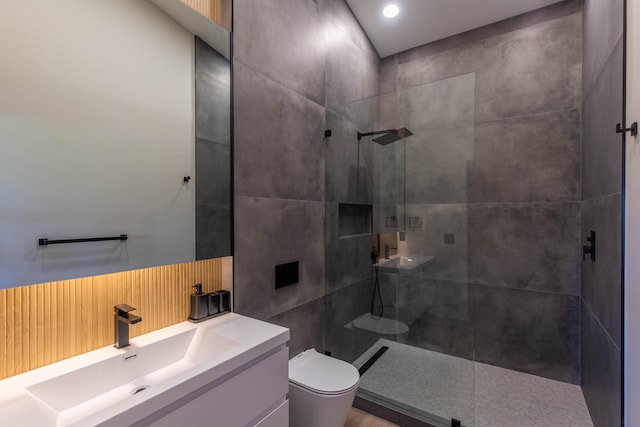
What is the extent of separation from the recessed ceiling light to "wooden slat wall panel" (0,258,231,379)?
2615 mm

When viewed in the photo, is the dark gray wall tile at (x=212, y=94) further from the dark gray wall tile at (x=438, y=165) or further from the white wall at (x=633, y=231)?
the white wall at (x=633, y=231)

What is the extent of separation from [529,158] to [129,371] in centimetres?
300

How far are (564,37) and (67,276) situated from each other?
354cm

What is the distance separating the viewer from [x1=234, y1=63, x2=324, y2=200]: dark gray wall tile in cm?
161

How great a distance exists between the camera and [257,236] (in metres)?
1.70

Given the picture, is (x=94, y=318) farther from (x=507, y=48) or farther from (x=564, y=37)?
(x=564, y=37)

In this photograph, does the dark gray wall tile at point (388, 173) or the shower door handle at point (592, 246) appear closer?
the shower door handle at point (592, 246)

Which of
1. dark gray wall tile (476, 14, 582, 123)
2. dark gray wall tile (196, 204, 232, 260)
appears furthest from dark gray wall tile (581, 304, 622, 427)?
dark gray wall tile (196, 204, 232, 260)

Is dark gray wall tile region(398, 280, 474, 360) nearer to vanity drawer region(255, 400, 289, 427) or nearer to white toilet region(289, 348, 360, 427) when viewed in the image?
white toilet region(289, 348, 360, 427)

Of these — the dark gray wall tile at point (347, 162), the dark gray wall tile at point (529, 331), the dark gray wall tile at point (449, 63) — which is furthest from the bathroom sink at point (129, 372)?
the dark gray wall tile at point (449, 63)

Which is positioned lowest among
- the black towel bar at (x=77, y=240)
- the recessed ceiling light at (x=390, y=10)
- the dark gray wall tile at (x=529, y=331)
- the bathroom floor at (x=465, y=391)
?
the bathroom floor at (x=465, y=391)

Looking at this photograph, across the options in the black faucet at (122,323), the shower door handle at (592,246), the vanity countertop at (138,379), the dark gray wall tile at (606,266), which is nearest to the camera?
the vanity countertop at (138,379)

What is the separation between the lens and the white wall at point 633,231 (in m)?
1.20

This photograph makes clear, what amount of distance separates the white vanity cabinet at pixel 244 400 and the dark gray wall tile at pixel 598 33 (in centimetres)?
227
